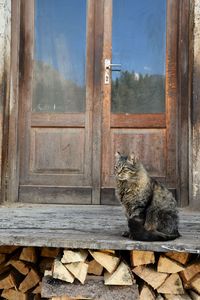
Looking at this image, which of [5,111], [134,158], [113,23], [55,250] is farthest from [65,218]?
[113,23]

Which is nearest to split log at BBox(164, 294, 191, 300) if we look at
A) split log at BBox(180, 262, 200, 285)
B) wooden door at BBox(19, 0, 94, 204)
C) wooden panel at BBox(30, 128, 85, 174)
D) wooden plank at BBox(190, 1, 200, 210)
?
split log at BBox(180, 262, 200, 285)

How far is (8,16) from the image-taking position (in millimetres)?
3996

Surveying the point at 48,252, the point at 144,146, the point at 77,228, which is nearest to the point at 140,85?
the point at 144,146

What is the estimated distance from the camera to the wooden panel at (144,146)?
13.1 ft

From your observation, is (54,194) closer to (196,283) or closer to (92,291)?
(92,291)

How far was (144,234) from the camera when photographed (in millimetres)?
2139

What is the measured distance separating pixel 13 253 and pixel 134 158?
1.22 m

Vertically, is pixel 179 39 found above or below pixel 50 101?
above

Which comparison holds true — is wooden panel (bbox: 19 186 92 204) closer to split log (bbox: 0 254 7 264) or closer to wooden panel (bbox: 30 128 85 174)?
wooden panel (bbox: 30 128 85 174)

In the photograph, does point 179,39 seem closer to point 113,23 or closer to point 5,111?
point 113,23

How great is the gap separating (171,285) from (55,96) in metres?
2.68

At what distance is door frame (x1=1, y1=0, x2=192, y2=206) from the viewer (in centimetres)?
385

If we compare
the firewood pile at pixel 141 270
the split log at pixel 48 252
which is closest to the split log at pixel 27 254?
the split log at pixel 48 252

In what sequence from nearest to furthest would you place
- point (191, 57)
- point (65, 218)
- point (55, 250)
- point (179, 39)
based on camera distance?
point (55, 250) → point (65, 218) → point (191, 57) → point (179, 39)
